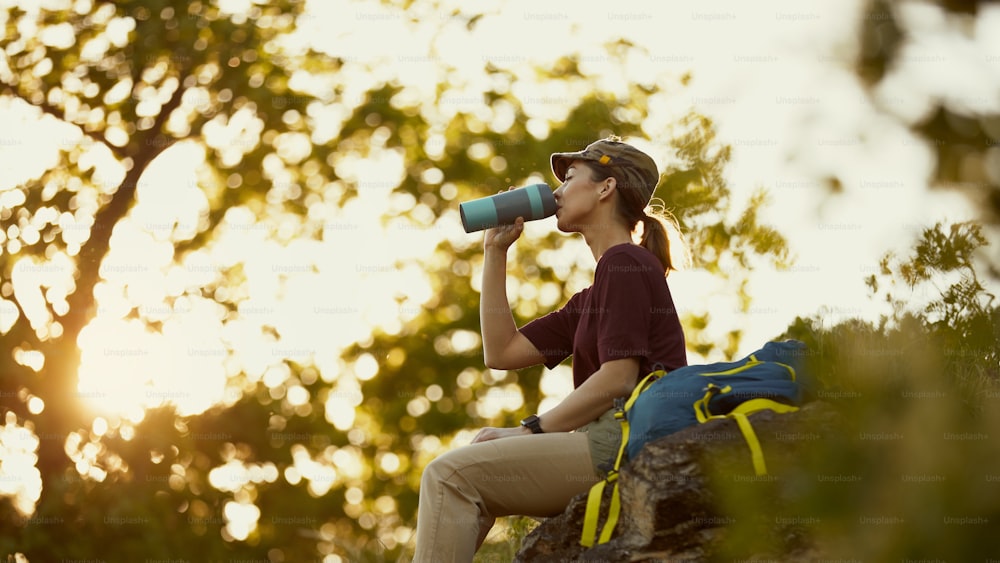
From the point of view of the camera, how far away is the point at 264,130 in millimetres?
14641

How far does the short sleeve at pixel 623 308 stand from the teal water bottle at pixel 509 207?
0.51m

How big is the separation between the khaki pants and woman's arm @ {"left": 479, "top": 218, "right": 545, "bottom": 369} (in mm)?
821

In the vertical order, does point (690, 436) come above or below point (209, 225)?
above

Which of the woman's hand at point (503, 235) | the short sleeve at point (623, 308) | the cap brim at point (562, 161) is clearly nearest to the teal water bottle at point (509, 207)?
the woman's hand at point (503, 235)

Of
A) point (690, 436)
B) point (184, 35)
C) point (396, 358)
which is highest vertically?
point (690, 436)

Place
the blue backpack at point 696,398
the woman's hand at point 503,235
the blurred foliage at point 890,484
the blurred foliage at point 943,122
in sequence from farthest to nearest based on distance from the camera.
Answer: the woman's hand at point 503,235, the blue backpack at point 696,398, the blurred foliage at point 943,122, the blurred foliage at point 890,484

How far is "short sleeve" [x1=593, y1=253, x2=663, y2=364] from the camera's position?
3.64m

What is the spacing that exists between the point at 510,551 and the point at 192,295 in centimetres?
903

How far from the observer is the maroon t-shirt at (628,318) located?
3658 mm

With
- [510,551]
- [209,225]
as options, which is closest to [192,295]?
[209,225]

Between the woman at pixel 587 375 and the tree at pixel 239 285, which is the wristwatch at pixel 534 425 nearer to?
the woman at pixel 587 375

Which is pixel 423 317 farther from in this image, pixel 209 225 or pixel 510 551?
pixel 510 551

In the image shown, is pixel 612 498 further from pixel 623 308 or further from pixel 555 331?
pixel 555 331

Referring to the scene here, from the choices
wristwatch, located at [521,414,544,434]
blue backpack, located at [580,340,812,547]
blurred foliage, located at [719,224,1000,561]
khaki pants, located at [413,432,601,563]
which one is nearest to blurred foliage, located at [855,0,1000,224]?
blurred foliage, located at [719,224,1000,561]
